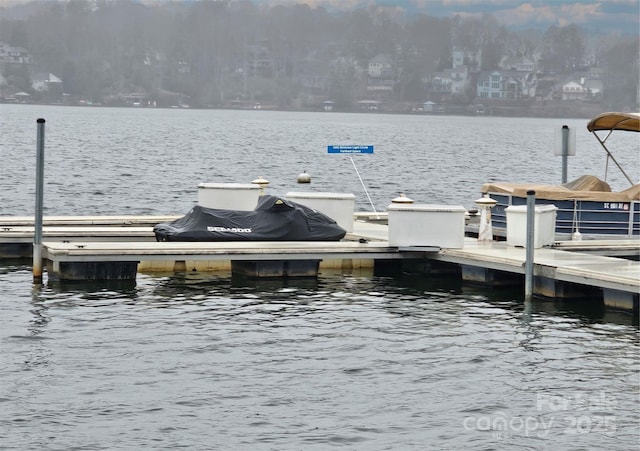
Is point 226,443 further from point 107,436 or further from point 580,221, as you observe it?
point 580,221

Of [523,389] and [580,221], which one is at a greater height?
[580,221]

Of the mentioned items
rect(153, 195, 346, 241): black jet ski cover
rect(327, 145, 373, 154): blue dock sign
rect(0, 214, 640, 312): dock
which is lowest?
rect(0, 214, 640, 312): dock

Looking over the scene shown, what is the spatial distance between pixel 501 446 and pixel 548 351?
4.89 metres

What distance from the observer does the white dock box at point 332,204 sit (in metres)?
27.3

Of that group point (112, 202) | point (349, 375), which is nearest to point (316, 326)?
point (349, 375)

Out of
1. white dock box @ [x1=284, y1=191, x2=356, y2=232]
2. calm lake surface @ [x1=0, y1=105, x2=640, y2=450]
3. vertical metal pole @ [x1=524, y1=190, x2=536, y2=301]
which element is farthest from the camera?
white dock box @ [x1=284, y1=191, x2=356, y2=232]

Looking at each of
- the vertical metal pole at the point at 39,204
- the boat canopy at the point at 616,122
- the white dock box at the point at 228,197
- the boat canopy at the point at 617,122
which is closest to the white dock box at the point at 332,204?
the white dock box at the point at 228,197

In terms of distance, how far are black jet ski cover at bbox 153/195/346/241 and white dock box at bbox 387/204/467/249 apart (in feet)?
5.92

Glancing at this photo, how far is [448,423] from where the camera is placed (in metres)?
15.5

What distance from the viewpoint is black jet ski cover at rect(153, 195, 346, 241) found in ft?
83.8

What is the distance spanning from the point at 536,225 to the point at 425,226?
2.11 m

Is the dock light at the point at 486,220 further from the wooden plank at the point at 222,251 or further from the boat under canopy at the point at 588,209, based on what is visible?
the wooden plank at the point at 222,251

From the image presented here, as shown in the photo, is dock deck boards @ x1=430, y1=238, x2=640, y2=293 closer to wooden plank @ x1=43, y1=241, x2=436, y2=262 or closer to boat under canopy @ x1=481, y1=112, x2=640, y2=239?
wooden plank @ x1=43, y1=241, x2=436, y2=262

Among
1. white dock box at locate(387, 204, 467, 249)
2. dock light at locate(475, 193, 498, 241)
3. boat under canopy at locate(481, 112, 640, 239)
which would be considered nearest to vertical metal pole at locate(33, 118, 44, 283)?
white dock box at locate(387, 204, 467, 249)
